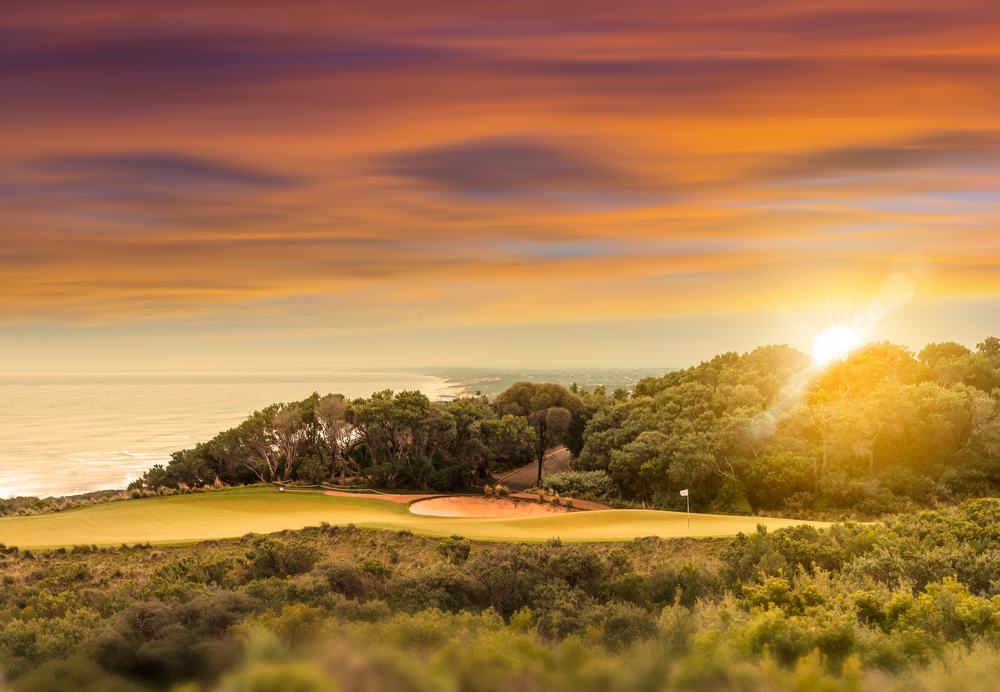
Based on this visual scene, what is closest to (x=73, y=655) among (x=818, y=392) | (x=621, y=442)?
(x=621, y=442)

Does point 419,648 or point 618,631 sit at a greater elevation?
point 419,648

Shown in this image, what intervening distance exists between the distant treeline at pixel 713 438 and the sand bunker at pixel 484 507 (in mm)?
4394

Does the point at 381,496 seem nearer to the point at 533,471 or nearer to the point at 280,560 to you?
the point at 280,560

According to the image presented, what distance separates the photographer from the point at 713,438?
29.4 metres

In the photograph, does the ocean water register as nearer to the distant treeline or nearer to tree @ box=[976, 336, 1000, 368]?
the distant treeline

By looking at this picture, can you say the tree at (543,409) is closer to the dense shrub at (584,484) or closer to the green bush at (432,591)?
the dense shrub at (584,484)

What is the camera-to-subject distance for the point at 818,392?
104 feet

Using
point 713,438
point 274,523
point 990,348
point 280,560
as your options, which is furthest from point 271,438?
point 990,348

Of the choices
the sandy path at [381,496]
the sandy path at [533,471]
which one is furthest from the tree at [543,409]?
the sandy path at [381,496]

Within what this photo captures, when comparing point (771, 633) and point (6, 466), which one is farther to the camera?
point (6, 466)

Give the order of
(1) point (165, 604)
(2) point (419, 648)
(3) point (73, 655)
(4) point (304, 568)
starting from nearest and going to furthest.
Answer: (2) point (419, 648) → (3) point (73, 655) → (1) point (165, 604) → (4) point (304, 568)

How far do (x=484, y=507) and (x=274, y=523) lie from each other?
392 inches

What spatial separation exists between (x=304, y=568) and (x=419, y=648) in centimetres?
834

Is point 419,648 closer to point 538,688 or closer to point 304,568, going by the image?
point 538,688
